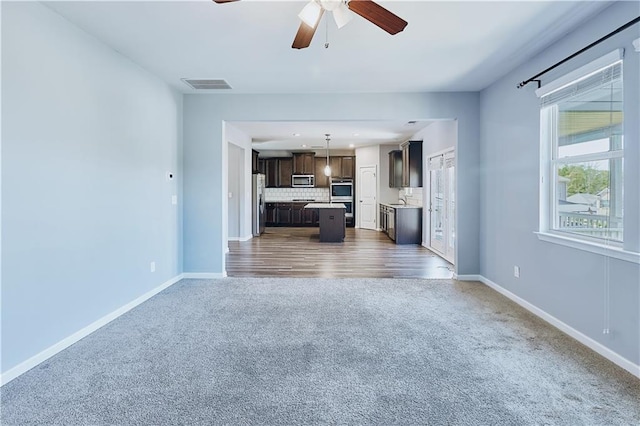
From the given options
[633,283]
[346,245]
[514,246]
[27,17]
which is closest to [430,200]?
[346,245]

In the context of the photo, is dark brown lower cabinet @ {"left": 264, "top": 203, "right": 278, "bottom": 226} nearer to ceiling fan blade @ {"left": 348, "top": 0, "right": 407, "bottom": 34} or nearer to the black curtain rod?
the black curtain rod

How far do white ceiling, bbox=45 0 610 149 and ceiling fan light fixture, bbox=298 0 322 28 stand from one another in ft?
1.78

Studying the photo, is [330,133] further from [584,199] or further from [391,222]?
[584,199]

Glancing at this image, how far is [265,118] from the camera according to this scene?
4.87 metres

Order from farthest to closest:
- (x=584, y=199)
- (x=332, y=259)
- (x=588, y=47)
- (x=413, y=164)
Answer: (x=413, y=164) → (x=332, y=259) → (x=584, y=199) → (x=588, y=47)

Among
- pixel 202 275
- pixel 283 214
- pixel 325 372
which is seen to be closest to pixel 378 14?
pixel 325 372

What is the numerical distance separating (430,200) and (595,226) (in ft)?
15.4

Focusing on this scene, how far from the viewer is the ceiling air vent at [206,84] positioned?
168 inches

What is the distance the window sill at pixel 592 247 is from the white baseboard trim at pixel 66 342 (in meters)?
4.22

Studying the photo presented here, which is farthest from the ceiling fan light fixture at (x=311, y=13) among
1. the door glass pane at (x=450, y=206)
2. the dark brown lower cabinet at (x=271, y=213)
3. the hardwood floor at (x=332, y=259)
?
the dark brown lower cabinet at (x=271, y=213)

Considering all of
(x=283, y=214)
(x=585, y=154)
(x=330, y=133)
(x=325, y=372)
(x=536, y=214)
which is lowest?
(x=325, y=372)

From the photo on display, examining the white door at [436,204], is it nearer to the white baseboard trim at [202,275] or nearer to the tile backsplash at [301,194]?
the white baseboard trim at [202,275]

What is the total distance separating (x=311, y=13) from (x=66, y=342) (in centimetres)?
309

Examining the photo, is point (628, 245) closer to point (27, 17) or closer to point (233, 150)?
point (27, 17)
